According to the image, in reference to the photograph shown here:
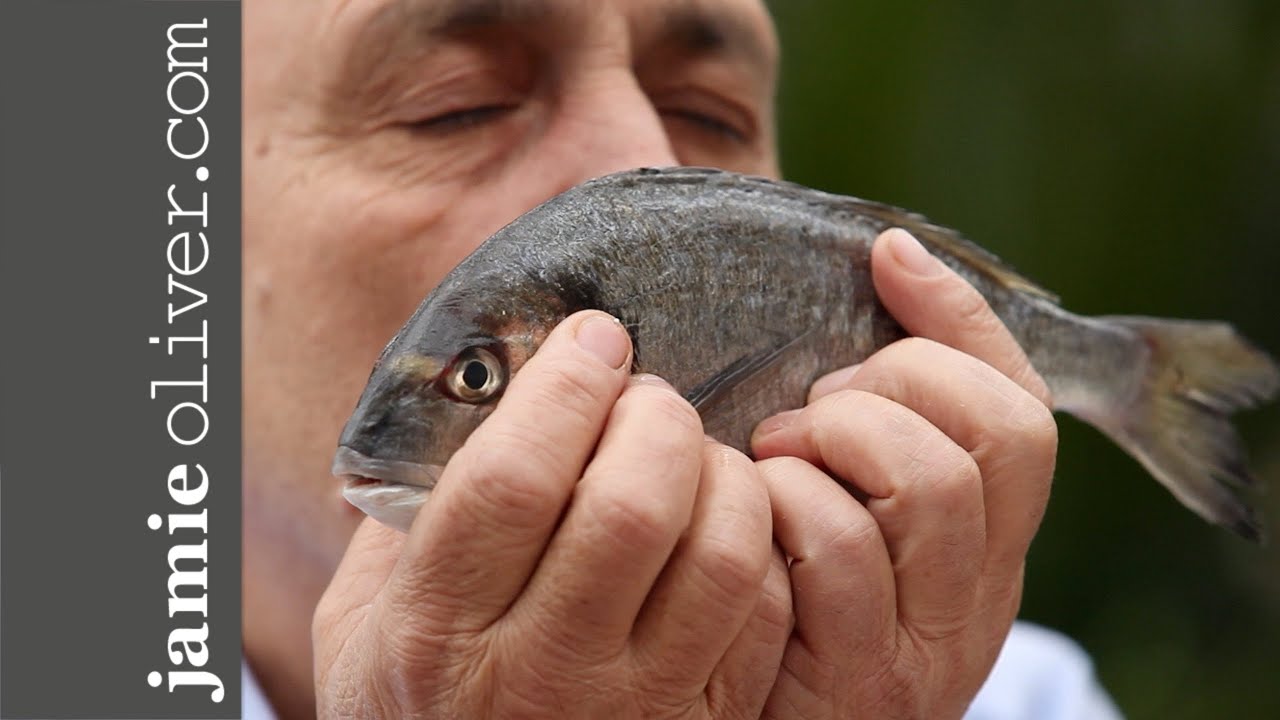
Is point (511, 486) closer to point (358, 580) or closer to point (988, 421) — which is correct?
point (358, 580)

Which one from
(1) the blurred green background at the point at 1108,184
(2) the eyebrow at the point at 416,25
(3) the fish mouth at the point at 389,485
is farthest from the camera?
(1) the blurred green background at the point at 1108,184

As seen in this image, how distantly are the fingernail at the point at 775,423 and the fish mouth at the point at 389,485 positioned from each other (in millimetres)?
349

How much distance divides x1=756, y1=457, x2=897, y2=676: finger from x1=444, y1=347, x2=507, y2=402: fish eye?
0.27 m

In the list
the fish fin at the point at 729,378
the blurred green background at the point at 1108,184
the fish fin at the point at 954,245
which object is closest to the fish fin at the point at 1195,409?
the fish fin at the point at 954,245

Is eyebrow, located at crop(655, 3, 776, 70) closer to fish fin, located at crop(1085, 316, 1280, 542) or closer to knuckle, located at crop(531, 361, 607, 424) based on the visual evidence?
fish fin, located at crop(1085, 316, 1280, 542)

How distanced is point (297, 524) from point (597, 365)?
0.83 m

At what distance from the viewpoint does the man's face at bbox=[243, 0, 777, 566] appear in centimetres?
157

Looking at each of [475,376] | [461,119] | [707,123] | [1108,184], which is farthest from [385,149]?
[1108,184]

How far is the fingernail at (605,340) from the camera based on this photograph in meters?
1.10

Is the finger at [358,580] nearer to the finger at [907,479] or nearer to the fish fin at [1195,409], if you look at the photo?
the finger at [907,479]

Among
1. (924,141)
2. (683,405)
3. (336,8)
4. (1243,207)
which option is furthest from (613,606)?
(1243,207)

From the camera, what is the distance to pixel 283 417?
167 cm

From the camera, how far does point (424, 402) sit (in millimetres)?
1136

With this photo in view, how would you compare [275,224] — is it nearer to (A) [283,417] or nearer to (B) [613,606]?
(A) [283,417]
